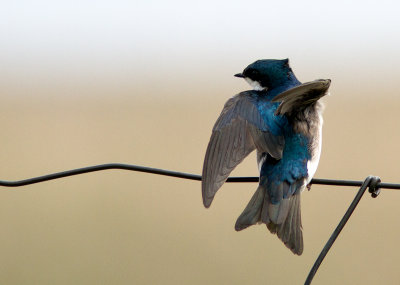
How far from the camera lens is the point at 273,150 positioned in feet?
11.6

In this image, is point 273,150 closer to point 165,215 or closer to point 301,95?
point 301,95

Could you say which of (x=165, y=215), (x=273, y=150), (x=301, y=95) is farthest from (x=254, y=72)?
(x=165, y=215)

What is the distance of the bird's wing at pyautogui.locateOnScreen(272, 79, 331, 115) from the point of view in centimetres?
304

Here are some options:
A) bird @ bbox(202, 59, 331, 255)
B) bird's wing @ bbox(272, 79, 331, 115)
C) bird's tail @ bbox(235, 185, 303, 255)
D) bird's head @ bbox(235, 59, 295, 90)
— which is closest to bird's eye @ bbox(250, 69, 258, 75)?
bird's head @ bbox(235, 59, 295, 90)

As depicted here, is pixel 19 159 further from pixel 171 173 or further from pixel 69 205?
pixel 171 173

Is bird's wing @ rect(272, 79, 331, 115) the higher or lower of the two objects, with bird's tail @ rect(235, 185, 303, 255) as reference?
higher

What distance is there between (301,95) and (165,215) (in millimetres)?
4886

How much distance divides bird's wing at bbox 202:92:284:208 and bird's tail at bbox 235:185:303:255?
0.19 m

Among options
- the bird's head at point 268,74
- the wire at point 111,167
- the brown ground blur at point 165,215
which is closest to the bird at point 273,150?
the bird's head at point 268,74

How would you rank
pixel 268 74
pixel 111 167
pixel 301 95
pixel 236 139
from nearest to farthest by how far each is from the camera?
pixel 111 167 → pixel 301 95 → pixel 236 139 → pixel 268 74

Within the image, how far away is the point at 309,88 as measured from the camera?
312 cm

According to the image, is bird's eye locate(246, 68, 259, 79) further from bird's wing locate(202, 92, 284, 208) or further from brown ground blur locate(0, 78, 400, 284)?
brown ground blur locate(0, 78, 400, 284)

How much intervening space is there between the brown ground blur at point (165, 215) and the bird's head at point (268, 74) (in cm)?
262

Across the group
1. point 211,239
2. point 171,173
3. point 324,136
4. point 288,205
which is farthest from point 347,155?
point 171,173
